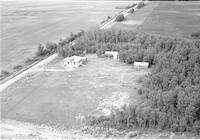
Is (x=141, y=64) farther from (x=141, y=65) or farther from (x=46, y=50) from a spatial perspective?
(x=46, y=50)

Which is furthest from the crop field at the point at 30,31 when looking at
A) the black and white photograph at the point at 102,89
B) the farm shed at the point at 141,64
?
the farm shed at the point at 141,64

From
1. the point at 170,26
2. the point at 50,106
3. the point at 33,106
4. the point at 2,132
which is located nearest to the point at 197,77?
the point at 50,106

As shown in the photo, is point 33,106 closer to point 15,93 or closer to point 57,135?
point 15,93

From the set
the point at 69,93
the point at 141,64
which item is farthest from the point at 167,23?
the point at 69,93

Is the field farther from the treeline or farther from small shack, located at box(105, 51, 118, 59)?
the treeline

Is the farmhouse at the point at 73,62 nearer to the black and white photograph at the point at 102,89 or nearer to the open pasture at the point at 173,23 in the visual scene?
the black and white photograph at the point at 102,89

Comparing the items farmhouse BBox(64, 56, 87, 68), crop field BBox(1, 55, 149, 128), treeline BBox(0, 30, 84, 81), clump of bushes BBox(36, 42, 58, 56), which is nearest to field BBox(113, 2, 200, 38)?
treeline BBox(0, 30, 84, 81)
